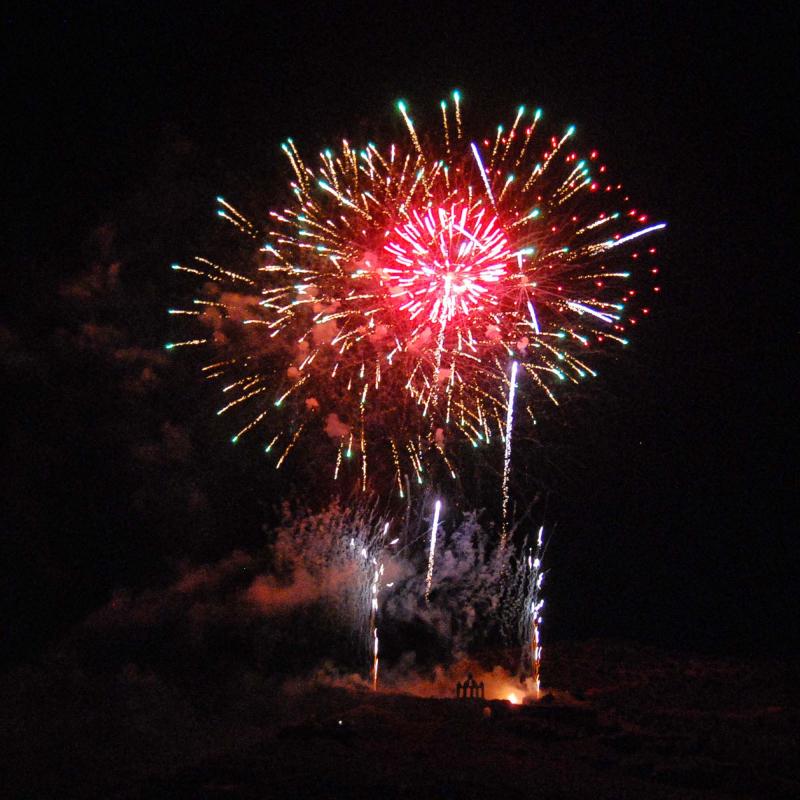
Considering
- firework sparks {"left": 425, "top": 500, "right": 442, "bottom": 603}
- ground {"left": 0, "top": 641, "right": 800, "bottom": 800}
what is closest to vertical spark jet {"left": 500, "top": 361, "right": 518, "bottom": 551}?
firework sparks {"left": 425, "top": 500, "right": 442, "bottom": 603}

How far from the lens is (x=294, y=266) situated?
40.5 feet

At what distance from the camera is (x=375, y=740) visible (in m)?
9.41

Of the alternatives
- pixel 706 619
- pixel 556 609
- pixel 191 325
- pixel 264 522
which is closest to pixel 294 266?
pixel 191 325

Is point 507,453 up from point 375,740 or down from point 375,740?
up

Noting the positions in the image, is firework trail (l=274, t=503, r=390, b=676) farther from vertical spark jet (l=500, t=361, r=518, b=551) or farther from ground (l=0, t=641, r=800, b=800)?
vertical spark jet (l=500, t=361, r=518, b=551)

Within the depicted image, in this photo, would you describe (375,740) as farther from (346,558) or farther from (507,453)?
(507,453)

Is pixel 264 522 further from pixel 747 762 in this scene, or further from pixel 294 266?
pixel 747 762

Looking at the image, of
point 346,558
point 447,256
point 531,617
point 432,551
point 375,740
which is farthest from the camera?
point 531,617

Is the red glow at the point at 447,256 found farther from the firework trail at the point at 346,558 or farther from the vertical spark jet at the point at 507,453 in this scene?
the firework trail at the point at 346,558

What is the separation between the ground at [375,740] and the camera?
25.2 ft

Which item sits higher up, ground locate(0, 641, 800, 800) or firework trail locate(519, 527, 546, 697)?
firework trail locate(519, 527, 546, 697)

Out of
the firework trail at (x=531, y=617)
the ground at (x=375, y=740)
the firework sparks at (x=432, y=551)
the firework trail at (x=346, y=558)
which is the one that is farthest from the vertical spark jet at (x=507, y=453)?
the ground at (x=375, y=740)

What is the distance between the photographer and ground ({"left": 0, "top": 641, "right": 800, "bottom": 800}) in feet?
25.2

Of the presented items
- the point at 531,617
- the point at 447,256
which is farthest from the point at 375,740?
the point at 531,617
